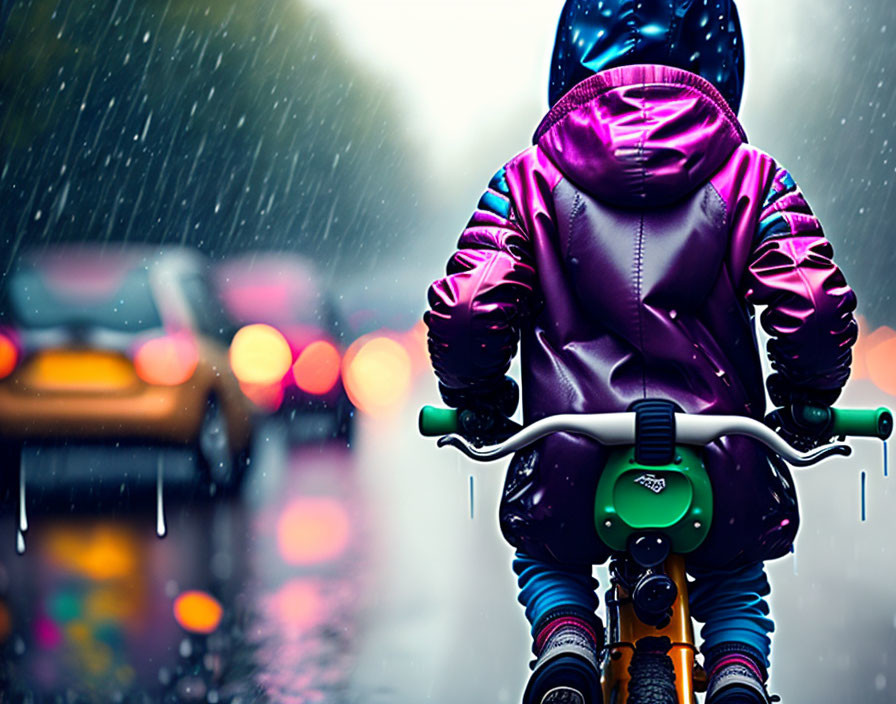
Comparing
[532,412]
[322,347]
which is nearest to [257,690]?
[532,412]

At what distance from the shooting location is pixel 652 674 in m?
3.27

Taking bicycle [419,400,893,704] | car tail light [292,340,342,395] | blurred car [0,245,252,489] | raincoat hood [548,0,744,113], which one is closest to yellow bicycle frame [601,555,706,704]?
bicycle [419,400,893,704]

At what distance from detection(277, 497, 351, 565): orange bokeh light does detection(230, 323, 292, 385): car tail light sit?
5.51 ft

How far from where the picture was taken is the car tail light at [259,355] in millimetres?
12344

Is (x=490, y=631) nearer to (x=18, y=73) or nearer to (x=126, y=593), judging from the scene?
(x=126, y=593)

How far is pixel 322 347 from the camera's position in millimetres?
14719

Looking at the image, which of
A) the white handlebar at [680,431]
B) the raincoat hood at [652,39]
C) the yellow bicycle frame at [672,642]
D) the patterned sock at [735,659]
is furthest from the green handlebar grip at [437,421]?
the raincoat hood at [652,39]

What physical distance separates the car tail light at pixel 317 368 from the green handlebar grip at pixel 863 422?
10878mm

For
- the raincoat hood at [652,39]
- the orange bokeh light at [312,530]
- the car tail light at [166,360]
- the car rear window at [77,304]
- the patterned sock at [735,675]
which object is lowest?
the orange bokeh light at [312,530]

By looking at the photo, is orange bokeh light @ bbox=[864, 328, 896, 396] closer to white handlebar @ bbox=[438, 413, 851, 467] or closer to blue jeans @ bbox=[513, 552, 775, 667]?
blue jeans @ bbox=[513, 552, 775, 667]

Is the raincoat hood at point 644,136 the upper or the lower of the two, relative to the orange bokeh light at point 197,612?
upper

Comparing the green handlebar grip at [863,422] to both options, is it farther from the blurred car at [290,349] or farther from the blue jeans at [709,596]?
the blurred car at [290,349]

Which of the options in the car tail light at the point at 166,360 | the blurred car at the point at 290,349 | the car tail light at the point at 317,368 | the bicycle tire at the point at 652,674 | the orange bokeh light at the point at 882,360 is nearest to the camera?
the bicycle tire at the point at 652,674

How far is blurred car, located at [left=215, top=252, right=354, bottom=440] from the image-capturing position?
508 inches
